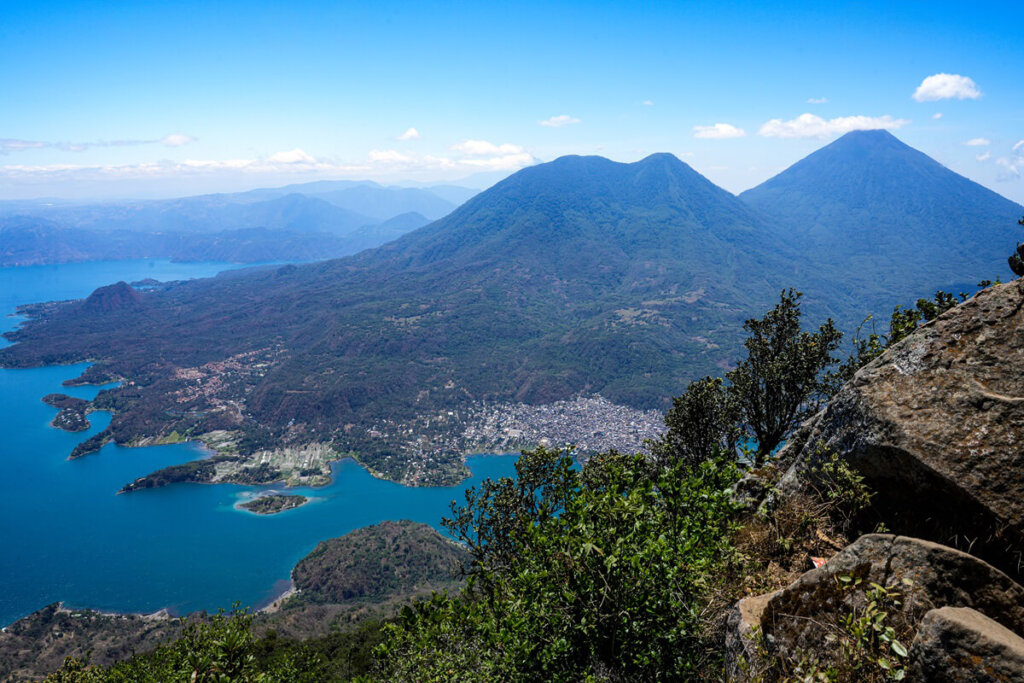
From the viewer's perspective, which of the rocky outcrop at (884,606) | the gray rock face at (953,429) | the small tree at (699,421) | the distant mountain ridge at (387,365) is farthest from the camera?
the distant mountain ridge at (387,365)

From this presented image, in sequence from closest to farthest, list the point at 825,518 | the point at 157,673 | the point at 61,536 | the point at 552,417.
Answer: the point at 825,518
the point at 157,673
the point at 61,536
the point at 552,417

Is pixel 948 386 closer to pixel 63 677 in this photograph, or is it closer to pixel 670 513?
pixel 670 513

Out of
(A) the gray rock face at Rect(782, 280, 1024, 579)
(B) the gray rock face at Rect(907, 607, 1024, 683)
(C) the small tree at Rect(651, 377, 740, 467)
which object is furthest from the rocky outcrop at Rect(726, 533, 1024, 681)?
(C) the small tree at Rect(651, 377, 740, 467)

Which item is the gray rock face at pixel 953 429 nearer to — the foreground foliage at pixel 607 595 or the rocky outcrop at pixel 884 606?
the rocky outcrop at pixel 884 606

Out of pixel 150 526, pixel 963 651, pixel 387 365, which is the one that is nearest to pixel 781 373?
pixel 963 651

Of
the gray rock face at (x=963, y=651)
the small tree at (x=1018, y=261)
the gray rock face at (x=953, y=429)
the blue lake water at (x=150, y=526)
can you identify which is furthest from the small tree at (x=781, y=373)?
the blue lake water at (x=150, y=526)

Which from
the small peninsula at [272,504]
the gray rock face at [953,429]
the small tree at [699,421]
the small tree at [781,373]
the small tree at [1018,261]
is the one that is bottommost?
the small peninsula at [272,504]

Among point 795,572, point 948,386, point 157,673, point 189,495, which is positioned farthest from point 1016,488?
point 189,495
